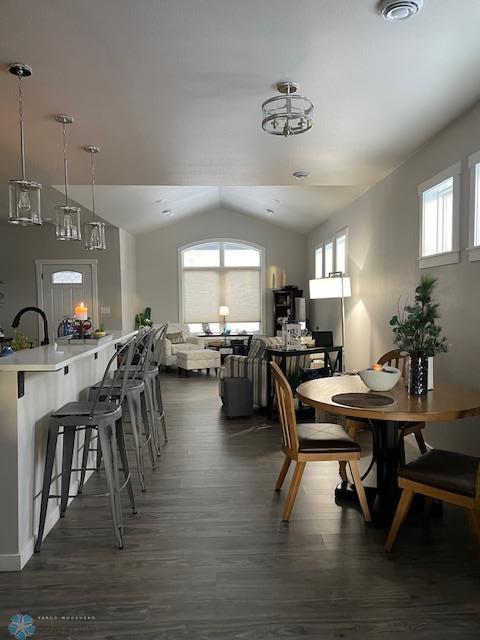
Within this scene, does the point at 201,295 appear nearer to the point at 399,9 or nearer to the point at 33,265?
the point at 33,265

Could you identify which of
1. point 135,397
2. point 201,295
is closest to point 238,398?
point 135,397

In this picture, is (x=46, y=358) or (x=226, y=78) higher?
(x=226, y=78)

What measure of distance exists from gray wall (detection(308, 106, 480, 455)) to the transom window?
4688 mm

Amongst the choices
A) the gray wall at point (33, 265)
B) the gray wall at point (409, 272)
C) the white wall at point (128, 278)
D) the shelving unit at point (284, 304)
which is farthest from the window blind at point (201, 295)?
the gray wall at point (409, 272)

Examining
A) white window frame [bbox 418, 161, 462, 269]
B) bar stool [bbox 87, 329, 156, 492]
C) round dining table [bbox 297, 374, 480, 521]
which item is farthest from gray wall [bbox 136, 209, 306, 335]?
round dining table [bbox 297, 374, 480, 521]

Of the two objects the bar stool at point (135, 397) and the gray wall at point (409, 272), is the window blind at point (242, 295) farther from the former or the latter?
the bar stool at point (135, 397)

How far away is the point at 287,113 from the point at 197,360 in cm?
638

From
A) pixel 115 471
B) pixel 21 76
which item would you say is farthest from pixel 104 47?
pixel 115 471

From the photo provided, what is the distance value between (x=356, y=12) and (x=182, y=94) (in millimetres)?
1231

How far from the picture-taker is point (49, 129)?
3561 millimetres

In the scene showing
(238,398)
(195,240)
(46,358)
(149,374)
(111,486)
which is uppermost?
(195,240)

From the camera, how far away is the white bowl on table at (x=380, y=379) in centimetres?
300

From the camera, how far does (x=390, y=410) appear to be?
249 centimetres

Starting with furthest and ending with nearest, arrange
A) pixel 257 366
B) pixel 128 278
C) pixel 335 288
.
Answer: pixel 128 278
pixel 335 288
pixel 257 366
